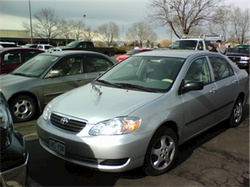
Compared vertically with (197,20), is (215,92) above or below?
below

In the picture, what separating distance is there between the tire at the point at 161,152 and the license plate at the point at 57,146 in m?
0.96

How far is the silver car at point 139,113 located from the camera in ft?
9.43

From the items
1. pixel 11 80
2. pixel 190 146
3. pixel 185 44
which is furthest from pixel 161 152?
pixel 185 44

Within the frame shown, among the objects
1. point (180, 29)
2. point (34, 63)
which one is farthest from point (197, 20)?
point (34, 63)

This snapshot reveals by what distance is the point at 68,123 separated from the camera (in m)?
3.04

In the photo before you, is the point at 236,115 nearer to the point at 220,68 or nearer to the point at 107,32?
the point at 220,68

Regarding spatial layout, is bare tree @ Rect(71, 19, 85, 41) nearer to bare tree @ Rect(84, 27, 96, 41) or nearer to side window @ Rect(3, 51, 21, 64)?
bare tree @ Rect(84, 27, 96, 41)

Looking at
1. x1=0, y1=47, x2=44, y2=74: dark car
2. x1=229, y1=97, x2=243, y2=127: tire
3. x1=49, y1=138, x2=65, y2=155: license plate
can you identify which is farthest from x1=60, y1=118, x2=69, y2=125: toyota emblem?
x1=0, y1=47, x2=44, y2=74: dark car

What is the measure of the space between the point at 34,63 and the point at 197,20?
21.0 meters

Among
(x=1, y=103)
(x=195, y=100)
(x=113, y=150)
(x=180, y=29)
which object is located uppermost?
(x=180, y=29)

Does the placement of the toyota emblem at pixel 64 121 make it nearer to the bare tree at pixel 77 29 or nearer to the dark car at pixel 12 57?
the dark car at pixel 12 57

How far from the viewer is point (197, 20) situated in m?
24.3

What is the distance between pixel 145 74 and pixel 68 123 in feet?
4.91

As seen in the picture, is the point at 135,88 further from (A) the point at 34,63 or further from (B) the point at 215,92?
(A) the point at 34,63
